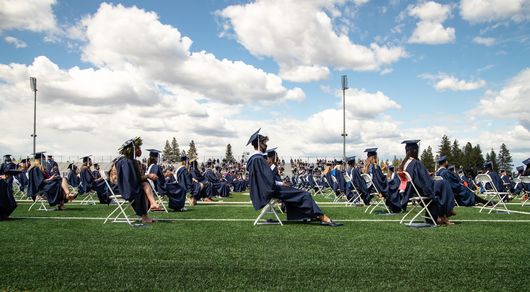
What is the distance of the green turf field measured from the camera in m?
4.14

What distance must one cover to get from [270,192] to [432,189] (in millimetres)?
3351

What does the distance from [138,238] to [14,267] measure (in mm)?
2377

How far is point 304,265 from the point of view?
489 centimetres

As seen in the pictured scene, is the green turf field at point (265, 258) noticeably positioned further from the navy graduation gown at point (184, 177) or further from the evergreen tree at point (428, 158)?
the evergreen tree at point (428, 158)

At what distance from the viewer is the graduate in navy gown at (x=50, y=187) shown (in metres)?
12.7

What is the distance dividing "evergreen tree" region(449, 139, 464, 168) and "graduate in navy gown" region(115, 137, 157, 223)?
267 feet

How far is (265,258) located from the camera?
→ 5.28m

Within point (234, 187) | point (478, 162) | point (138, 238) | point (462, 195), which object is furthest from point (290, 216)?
point (478, 162)

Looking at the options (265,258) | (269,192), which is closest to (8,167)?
(269,192)

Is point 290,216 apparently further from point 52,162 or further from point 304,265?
point 52,162

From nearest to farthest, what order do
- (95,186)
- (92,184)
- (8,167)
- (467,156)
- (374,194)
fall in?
(374,194) → (95,186) → (92,184) → (8,167) → (467,156)

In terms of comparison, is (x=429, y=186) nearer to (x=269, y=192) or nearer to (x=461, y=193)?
(x=269, y=192)

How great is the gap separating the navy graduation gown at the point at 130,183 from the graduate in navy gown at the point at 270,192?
2.48 m

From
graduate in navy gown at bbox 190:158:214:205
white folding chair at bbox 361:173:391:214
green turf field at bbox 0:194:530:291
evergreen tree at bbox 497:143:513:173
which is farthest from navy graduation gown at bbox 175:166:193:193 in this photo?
evergreen tree at bbox 497:143:513:173
